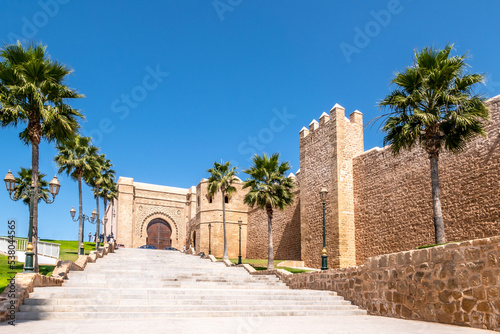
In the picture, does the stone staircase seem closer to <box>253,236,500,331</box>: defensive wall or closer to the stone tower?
<box>253,236,500,331</box>: defensive wall

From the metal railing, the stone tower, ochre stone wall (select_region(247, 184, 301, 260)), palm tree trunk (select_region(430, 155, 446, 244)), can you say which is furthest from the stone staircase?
ochre stone wall (select_region(247, 184, 301, 260))

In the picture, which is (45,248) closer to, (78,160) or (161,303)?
(78,160)

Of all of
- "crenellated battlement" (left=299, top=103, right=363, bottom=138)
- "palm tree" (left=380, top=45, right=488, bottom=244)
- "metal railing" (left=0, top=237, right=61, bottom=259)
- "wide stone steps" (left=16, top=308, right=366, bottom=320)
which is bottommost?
"wide stone steps" (left=16, top=308, right=366, bottom=320)

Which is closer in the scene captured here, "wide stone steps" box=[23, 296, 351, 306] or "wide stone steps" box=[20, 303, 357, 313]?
"wide stone steps" box=[20, 303, 357, 313]

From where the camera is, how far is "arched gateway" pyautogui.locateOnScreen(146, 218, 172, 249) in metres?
47.0

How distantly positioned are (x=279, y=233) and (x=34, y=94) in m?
22.7

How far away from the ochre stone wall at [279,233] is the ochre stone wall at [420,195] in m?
7.05

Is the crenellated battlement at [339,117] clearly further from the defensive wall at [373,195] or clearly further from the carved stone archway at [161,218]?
the carved stone archway at [161,218]

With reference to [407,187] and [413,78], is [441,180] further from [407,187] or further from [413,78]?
[413,78]

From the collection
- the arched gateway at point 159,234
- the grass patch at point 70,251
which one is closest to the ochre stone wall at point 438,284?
the grass patch at point 70,251

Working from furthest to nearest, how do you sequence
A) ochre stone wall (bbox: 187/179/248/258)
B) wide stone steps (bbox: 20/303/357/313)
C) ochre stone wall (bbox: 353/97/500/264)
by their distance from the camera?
1. ochre stone wall (bbox: 187/179/248/258)
2. ochre stone wall (bbox: 353/97/500/264)
3. wide stone steps (bbox: 20/303/357/313)

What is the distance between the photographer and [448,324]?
8148 mm

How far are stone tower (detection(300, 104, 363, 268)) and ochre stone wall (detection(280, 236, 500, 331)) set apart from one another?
1183cm

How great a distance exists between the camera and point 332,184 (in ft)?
79.2
